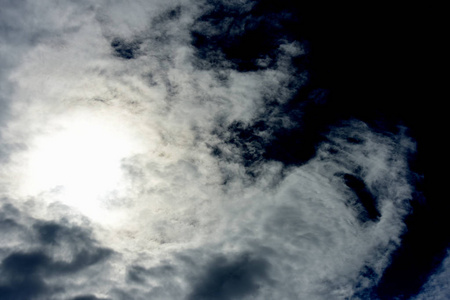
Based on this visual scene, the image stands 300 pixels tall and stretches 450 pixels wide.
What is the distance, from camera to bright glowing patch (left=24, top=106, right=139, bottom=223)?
247 inches

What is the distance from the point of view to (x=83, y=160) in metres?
6.85

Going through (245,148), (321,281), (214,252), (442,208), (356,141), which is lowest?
(321,281)

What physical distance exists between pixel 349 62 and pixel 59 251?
10853 millimetres

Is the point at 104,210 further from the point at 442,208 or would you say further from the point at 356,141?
the point at 442,208

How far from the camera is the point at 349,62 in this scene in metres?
5.47

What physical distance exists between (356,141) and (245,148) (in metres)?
3.08

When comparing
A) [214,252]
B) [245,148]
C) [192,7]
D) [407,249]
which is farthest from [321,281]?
[192,7]

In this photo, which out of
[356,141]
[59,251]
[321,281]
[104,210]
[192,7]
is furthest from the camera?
[321,281]

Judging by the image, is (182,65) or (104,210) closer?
(182,65)

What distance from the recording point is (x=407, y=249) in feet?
30.8

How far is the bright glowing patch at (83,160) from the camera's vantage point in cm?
626

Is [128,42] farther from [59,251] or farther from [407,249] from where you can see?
[407,249]

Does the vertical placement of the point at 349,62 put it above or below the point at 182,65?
below

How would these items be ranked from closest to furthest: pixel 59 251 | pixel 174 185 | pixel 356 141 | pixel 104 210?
pixel 356 141
pixel 174 185
pixel 104 210
pixel 59 251
